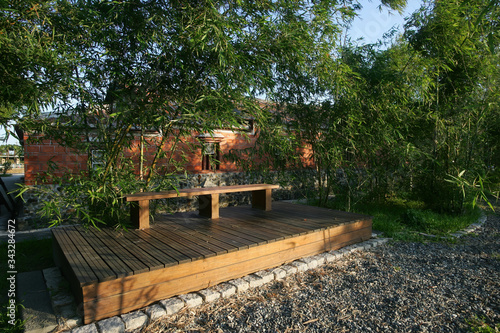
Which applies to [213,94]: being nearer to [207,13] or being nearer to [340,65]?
[207,13]

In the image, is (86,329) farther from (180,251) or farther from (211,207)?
(211,207)

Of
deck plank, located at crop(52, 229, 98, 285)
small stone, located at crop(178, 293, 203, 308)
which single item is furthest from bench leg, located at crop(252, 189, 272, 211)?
deck plank, located at crop(52, 229, 98, 285)

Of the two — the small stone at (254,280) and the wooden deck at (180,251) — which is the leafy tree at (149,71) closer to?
the wooden deck at (180,251)

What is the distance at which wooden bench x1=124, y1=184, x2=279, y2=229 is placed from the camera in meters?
3.02

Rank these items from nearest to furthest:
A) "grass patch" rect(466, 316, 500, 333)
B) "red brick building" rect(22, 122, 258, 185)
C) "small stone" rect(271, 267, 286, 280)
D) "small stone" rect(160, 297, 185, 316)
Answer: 1. "grass patch" rect(466, 316, 500, 333)
2. "small stone" rect(160, 297, 185, 316)
3. "small stone" rect(271, 267, 286, 280)
4. "red brick building" rect(22, 122, 258, 185)

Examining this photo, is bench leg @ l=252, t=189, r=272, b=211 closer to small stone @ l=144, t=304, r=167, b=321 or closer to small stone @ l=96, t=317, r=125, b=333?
small stone @ l=144, t=304, r=167, b=321

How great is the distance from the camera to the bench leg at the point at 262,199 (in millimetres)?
4281

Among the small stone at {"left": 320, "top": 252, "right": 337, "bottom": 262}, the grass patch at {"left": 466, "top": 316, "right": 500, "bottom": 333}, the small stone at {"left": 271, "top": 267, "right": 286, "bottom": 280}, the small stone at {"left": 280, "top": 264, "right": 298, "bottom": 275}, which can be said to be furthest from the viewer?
the small stone at {"left": 320, "top": 252, "right": 337, "bottom": 262}

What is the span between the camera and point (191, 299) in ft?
7.35

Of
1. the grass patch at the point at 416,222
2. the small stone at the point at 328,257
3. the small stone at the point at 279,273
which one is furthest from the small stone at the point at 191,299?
the grass patch at the point at 416,222

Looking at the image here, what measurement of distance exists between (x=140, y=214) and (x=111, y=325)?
1.34 metres

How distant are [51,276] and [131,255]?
31.1 inches

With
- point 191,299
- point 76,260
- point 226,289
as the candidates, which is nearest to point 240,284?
point 226,289

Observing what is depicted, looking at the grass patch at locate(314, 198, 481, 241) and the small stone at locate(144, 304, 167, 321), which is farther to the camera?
the grass patch at locate(314, 198, 481, 241)
